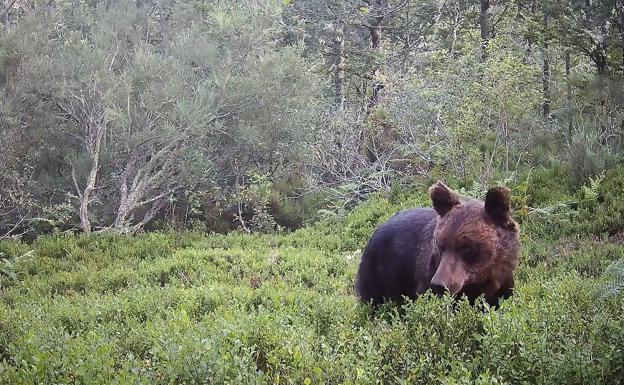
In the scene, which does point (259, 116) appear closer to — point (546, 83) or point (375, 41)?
point (375, 41)

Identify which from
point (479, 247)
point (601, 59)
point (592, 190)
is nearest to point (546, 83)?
point (601, 59)

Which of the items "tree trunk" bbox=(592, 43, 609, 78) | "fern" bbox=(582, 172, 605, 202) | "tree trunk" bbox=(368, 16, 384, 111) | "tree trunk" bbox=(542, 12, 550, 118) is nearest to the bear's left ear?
"fern" bbox=(582, 172, 605, 202)

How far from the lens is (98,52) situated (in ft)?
50.2

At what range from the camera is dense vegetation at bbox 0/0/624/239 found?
12.0 m

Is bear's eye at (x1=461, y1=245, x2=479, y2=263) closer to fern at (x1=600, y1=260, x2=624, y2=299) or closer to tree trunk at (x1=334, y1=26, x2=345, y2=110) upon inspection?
fern at (x1=600, y1=260, x2=624, y2=299)

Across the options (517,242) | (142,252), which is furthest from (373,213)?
(517,242)

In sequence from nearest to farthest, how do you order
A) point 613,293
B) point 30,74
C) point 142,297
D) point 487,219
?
point 613,293, point 487,219, point 142,297, point 30,74

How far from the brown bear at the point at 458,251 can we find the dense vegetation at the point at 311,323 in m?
0.23

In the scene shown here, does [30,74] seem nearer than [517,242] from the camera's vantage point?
No

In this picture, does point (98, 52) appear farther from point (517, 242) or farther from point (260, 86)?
point (517, 242)

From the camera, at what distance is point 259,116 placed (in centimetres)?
1788

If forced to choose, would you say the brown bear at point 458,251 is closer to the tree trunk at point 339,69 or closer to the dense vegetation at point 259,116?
the dense vegetation at point 259,116

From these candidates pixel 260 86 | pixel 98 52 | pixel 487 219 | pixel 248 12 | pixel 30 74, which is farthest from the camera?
pixel 248 12

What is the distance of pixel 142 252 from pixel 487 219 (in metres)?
7.84
